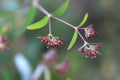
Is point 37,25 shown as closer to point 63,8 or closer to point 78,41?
point 63,8

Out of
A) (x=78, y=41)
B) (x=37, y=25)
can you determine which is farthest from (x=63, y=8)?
(x=78, y=41)

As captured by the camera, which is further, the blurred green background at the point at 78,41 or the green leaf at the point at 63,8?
the blurred green background at the point at 78,41

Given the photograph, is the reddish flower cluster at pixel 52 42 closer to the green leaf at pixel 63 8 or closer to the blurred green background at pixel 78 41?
the green leaf at pixel 63 8

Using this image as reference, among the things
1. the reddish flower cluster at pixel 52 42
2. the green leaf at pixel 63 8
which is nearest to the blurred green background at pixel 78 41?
the green leaf at pixel 63 8

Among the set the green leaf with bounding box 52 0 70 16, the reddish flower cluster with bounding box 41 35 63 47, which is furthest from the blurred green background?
the reddish flower cluster with bounding box 41 35 63 47

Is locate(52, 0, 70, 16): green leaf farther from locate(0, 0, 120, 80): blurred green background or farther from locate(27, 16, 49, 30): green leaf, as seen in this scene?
locate(0, 0, 120, 80): blurred green background

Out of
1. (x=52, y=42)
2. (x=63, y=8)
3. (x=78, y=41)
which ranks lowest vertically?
(x=52, y=42)

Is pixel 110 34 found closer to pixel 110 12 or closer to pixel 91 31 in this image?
pixel 110 12

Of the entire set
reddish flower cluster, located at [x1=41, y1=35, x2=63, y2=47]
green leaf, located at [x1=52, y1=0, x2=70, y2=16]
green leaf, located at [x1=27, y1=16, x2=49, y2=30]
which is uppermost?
green leaf, located at [x1=52, y1=0, x2=70, y2=16]
